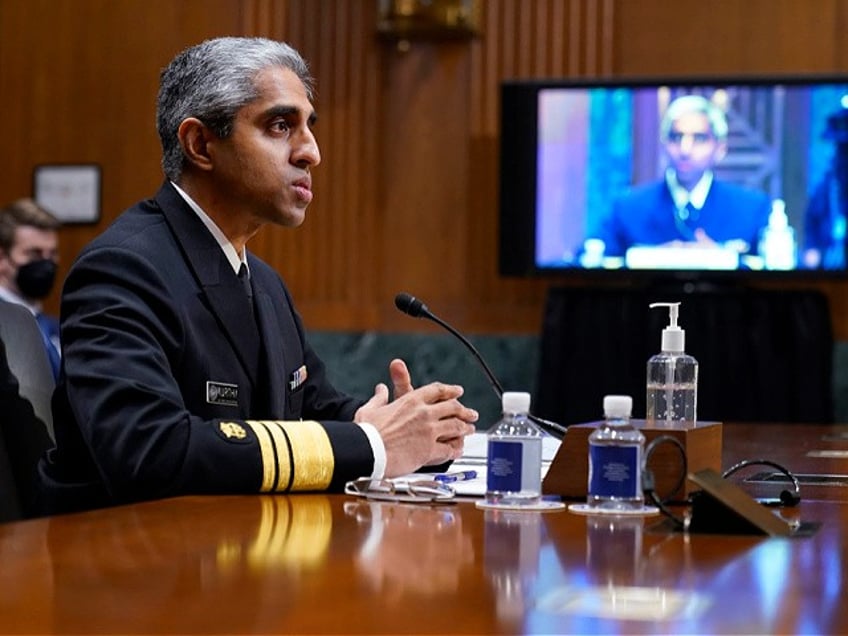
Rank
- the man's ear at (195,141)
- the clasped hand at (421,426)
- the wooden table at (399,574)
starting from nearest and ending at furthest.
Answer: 1. the wooden table at (399,574)
2. the clasped hand at (421,426)
3. the man's ear at (195,141)

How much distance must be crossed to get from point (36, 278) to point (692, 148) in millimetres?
2688

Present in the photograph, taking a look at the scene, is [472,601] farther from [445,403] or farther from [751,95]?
[751,95]

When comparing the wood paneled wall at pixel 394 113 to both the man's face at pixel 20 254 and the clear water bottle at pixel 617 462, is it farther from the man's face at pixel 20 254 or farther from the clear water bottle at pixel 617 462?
the clear water bottle at pixel 617 462

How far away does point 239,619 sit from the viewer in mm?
1112

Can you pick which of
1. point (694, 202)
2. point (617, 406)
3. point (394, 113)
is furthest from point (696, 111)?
point (617, 406)

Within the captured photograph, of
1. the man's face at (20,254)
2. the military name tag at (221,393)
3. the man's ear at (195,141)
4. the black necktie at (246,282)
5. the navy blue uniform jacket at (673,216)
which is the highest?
the navy blue uniform jacket at (673,216)

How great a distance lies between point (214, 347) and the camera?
2354mm

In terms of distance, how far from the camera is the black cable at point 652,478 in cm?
175

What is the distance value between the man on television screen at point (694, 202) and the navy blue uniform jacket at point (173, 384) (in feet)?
11.5

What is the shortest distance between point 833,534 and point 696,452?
0.94ft

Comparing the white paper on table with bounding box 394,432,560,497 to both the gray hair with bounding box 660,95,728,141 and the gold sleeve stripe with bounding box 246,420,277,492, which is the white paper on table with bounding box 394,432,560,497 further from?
the gray hair with bounding box 660,95,728,141

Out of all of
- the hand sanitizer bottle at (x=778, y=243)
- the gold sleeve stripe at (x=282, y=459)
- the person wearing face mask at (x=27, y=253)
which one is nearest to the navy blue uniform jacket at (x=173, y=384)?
the gold sleeve stripe at (x=282, y=459)

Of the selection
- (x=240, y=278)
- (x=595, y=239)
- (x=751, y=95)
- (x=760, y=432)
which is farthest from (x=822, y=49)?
(x=240, y=278)

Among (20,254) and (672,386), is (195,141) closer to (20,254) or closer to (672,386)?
(672,386)
